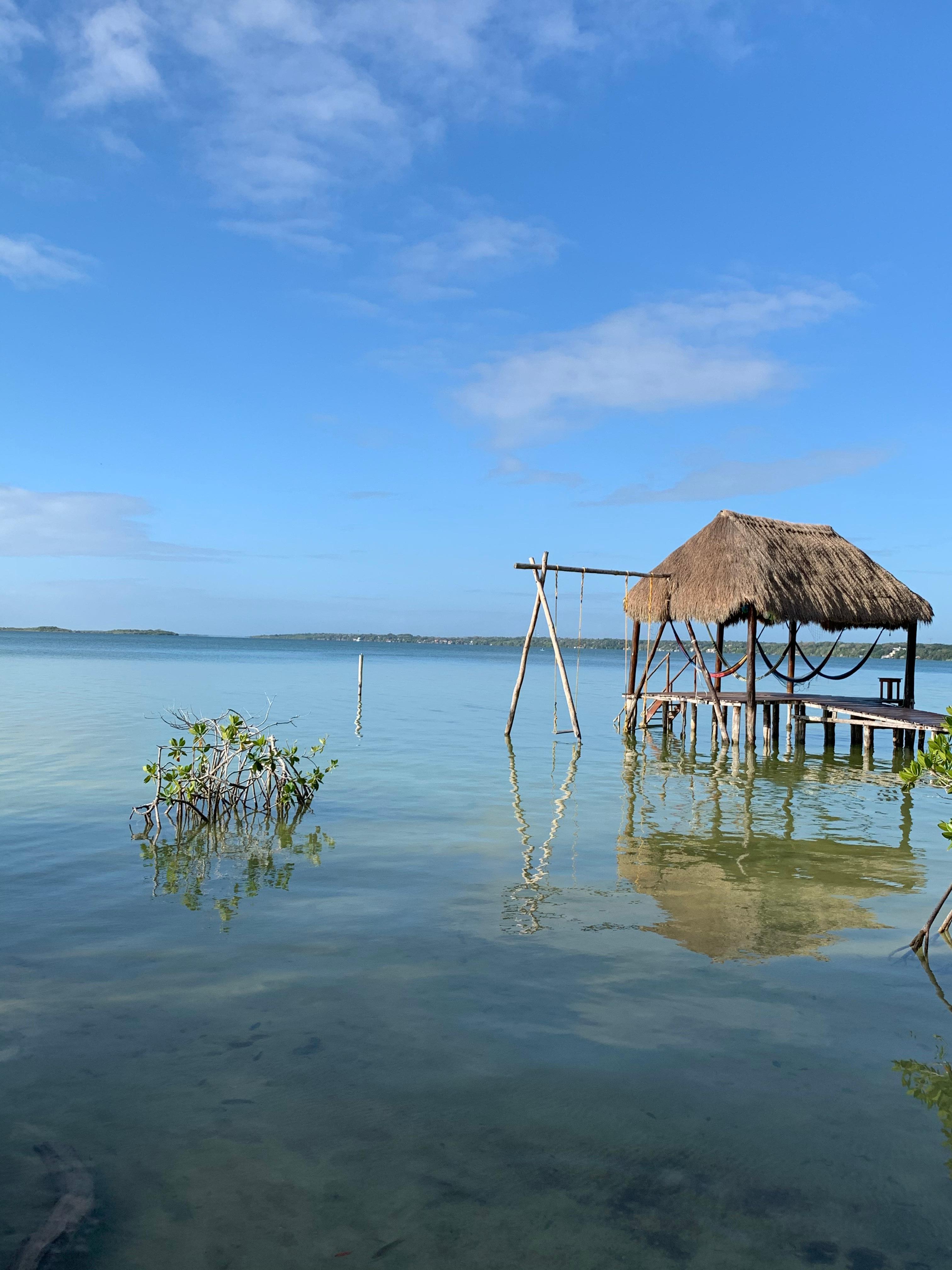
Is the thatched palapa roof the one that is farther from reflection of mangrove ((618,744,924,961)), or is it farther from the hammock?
reflection of mangrove ((618,744,924,961))

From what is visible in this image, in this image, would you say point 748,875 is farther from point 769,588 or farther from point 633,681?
point 633,681

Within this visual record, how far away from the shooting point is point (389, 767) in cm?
1548

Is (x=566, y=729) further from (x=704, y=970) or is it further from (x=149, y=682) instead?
(x=149, y=682)

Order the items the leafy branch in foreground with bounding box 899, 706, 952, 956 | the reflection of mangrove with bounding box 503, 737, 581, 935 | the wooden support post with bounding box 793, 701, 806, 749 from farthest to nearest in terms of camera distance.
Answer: the wooden support post with bounding box 793, 701, 806, 749, the reflection of mangrove with bounding box 503, 737, 581, 935, the leafy branch in foreground with bounding box 899, 706, 952, 956

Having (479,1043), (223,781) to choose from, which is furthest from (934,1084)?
(223,781)

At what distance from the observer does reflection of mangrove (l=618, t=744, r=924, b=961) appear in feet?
22.9

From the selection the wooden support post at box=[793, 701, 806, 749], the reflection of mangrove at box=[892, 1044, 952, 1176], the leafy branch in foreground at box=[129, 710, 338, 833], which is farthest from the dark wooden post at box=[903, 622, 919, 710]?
the reflection of mangrove at box=[892, 1044, 952, 1176]

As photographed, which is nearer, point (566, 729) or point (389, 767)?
point (389, 767)

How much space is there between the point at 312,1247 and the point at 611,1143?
1382mm

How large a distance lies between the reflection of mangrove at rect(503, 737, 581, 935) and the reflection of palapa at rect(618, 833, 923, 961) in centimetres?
81

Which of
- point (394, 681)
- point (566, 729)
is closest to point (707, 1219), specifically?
point (566, 729)

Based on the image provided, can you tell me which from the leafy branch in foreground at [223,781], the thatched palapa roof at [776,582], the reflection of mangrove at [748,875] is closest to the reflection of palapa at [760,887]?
the reflection of mangrove at [748,875]

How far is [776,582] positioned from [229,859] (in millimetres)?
13345

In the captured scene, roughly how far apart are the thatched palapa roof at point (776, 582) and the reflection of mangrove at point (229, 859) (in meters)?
11.3
